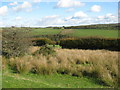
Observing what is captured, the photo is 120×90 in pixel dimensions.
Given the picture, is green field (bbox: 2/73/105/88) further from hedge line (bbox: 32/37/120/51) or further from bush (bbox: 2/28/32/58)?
hedge line (bbox: 32/37/120/51)

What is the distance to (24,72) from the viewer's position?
364 inches

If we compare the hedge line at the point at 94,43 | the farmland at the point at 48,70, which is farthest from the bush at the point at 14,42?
the hedge line at the point at 94,43

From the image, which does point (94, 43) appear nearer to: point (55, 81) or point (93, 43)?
point (93, 43)

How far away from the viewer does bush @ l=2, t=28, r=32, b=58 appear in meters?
13.5

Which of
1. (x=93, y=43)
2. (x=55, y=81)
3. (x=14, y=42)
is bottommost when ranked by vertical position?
(x=93, y=43)

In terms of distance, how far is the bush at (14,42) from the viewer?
1345 cm

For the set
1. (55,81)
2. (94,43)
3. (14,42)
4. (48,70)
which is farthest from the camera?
(94,43)

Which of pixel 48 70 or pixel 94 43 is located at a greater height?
pixel 48 70

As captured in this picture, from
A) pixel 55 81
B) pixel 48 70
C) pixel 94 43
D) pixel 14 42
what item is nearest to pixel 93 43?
pixel 94 43

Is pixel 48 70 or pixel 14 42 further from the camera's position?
pixel 14 42

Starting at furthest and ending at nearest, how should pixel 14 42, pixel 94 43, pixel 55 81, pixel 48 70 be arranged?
pixel 94 43, pixel 14 42, pixel 48 70, pixel 55 81

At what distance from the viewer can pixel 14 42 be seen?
1392cm

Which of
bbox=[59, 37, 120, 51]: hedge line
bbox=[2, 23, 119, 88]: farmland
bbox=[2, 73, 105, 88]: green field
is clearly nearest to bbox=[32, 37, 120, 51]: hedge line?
bbox=[59, 37, 120, 51]: hedge line

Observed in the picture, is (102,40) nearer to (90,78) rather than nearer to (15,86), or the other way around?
(90,78)
